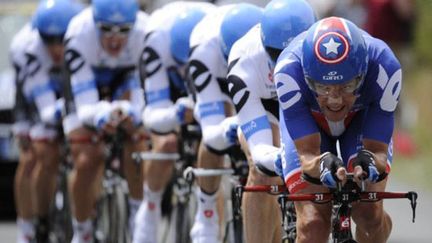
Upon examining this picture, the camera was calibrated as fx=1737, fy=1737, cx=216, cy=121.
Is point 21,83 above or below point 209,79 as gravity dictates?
above

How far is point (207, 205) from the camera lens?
41.5 ft

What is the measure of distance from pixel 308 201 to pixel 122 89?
5.69 m

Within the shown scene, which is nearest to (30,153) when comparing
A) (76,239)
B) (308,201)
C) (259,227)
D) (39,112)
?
(39,112)

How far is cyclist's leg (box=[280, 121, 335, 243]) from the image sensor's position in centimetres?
942

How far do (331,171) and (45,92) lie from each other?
7006mm

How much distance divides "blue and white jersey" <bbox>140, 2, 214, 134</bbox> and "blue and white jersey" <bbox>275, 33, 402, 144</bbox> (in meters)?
4.24

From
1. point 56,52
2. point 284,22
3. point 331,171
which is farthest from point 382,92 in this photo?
point 56,52

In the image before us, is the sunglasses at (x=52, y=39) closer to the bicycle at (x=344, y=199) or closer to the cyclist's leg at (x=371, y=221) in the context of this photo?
the cyclist's leg at (x=371, y=221)

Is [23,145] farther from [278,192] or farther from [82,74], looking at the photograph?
[278,192]

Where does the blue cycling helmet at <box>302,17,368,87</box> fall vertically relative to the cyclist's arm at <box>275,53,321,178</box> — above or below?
above

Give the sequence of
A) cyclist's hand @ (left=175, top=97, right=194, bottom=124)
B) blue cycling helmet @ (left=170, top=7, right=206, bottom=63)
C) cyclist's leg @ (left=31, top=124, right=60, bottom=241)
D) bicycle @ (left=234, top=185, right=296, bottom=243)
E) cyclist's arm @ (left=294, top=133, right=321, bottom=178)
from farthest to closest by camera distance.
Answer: cyclist's leg @ (left=31, top=124, right=60, bottom=241) → blue cycling helmet @ (left=170, top=7, right=206, bottom=63) → cyclist's hand @ (left=175, top=97, right=194, bottom=124) → bicycle @ (left=234, top=185, right=296, bottom=243) → cyclist's arm @ (left=294, top=133, right=321, bottom=178)

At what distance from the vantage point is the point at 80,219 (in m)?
14.8

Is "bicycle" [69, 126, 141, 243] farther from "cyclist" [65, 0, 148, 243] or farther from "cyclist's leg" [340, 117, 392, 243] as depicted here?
"cyclist's leg" [340, 117, 392, 243]

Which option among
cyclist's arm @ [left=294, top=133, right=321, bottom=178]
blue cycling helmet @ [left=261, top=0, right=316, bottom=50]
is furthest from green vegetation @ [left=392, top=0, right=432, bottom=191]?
cyclist's arm @ [left=294, top=133, right=321, bottom=178]
